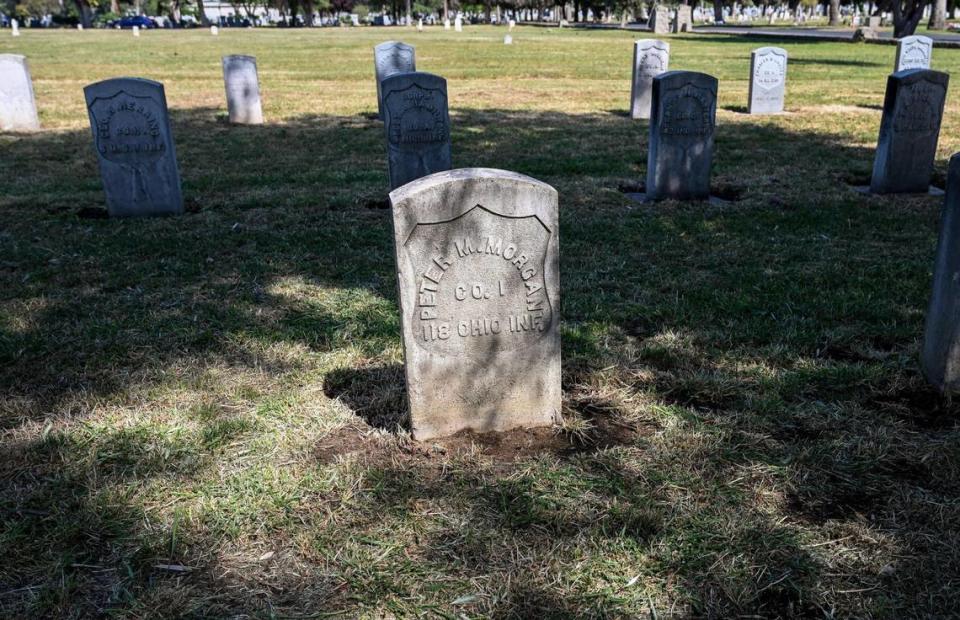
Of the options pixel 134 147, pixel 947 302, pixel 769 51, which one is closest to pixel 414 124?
pixel 134 147

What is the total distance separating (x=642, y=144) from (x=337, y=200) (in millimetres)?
5498

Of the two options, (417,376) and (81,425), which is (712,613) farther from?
(81,425)

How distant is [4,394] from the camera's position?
12.9 feet

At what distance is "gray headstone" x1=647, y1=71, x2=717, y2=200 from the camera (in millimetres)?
7840

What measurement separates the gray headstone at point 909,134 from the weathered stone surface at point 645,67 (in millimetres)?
5974

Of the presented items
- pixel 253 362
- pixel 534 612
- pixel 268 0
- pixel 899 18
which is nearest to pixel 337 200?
pixel 253 362

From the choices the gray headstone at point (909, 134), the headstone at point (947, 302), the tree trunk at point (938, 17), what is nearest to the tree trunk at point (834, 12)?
the tree trunk at point (938, 17)

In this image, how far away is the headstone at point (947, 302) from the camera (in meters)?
3.59

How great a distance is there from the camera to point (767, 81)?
1458cm

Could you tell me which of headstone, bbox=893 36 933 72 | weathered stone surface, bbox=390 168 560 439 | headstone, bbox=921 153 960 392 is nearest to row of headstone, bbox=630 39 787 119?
headstone, bbox=893 36 933 72

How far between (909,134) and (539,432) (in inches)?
263

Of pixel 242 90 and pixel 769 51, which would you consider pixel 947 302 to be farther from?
pixel 242 90

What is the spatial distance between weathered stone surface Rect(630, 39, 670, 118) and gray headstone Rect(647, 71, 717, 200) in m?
5.87

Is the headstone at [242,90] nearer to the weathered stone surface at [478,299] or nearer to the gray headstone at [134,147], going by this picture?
the gray headstone at [134,147]
